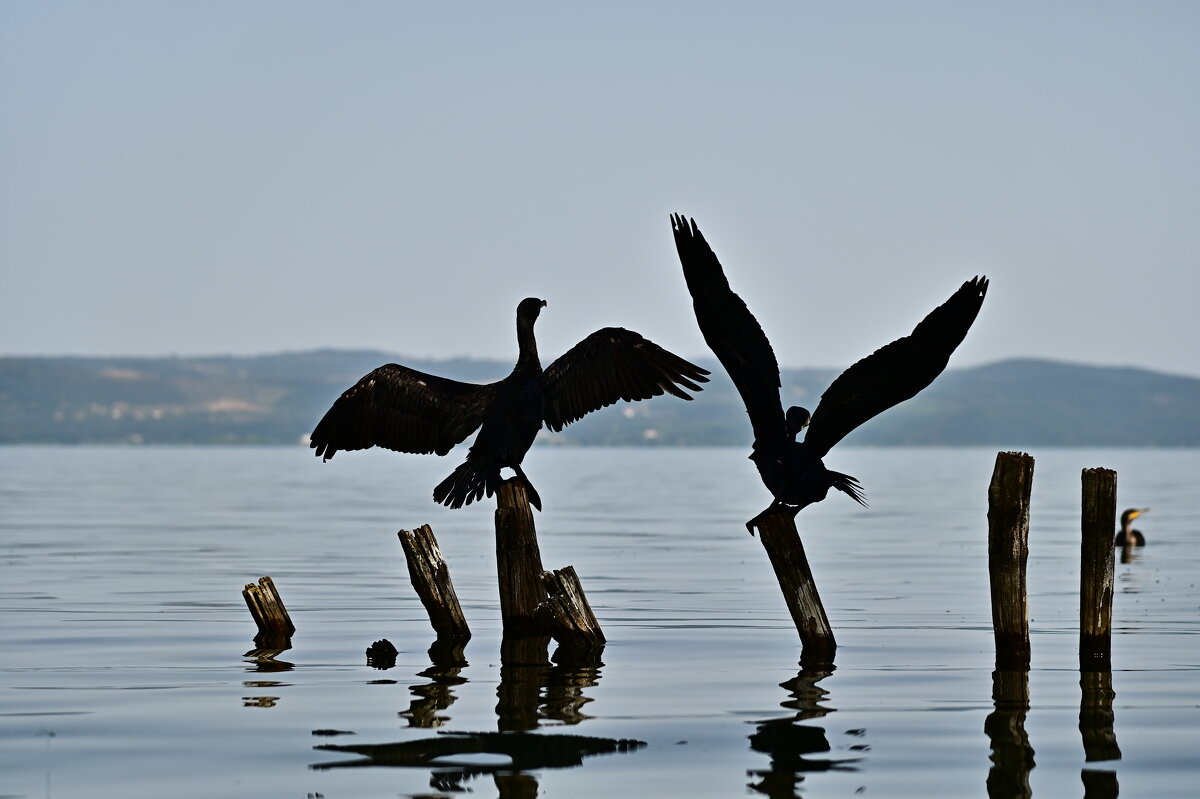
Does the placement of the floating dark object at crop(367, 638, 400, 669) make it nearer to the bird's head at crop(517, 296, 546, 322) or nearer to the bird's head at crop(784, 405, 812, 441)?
the bird's head at crop(517, 296, 546, 322)

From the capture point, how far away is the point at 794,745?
35.1ft

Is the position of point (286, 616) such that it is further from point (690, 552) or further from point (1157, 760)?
point (690, 552)

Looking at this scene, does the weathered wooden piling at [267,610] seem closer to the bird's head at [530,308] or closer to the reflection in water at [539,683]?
the reflection in water at [539,683]

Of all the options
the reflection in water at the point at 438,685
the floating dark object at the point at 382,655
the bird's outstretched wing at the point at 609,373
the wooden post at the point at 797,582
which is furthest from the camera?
the bird's outstretched wing at the point at 609,373

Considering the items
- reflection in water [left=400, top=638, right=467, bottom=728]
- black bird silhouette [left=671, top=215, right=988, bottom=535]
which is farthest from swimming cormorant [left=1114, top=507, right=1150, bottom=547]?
black bird silhouette [left=671, top=215, right=988, bottom=535]

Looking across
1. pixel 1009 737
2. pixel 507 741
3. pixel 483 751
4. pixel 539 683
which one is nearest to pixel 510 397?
pixel 539 683

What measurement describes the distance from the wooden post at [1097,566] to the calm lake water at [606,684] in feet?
1.34

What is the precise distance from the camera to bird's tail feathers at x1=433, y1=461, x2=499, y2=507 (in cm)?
1445

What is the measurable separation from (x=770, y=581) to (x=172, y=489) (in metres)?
41.4

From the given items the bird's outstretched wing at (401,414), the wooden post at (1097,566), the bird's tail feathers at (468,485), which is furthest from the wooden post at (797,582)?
the bird's outstretched wing at (401,414)

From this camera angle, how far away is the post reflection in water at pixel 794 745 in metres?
9.61

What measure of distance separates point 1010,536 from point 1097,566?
2.56 feet

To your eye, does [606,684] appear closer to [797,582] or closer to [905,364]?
[797,582]

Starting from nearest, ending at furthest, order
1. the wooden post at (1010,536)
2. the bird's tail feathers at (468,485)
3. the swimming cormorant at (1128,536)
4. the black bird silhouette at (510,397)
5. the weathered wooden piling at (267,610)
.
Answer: the wooden post at (1010,536) < the bird's tail feathers at (468,485) < the black bird silhouette at (510,397) < the weathered wooden piling at (267,610) < the swimming cormorant at (1128,536)
